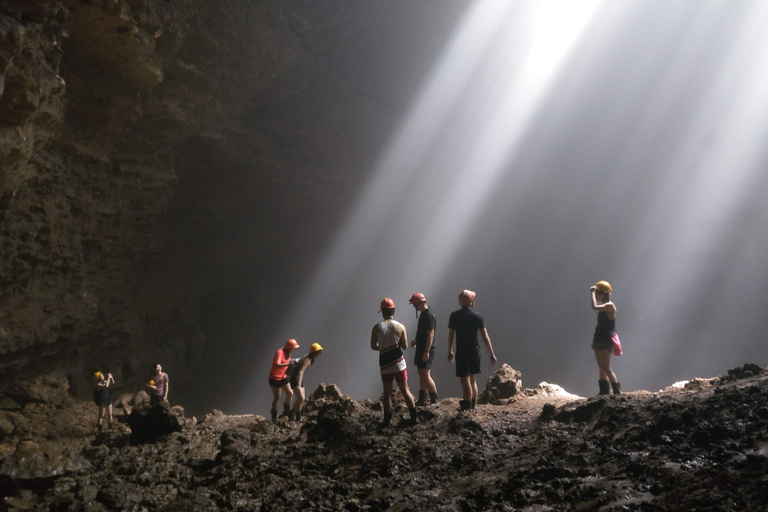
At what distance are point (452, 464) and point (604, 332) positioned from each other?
9.11 feet

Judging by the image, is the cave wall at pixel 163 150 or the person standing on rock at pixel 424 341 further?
the cave wall at pixel 163 150

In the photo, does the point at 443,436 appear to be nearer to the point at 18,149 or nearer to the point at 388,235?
the point at 18,149

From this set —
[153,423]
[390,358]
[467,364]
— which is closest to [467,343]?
[467,364]

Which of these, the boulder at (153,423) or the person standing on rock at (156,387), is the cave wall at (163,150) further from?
the boulder at (153,423)

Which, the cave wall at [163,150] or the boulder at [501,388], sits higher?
the cave wall at [163,150]

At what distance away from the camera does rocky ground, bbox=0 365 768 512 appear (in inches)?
93.9

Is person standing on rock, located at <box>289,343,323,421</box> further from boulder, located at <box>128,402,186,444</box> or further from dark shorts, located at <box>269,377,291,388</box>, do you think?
boulder, located at <box>128,402,186,444</box>

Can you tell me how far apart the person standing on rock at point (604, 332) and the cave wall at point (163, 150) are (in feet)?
21.9

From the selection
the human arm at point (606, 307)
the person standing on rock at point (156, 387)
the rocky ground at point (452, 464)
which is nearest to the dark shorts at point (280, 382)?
the rocky ground at point (452, 464)

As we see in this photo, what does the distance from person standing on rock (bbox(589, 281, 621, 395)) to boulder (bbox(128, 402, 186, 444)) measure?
5.10 meters

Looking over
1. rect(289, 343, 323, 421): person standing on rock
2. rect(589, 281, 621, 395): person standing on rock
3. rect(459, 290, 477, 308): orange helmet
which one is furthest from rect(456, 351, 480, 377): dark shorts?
rect(289, 343, 323, 421): person standing on rock

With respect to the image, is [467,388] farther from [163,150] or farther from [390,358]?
[163,150]

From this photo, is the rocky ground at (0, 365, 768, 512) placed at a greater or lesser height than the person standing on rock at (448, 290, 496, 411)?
lesser

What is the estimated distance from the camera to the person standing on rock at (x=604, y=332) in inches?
199
